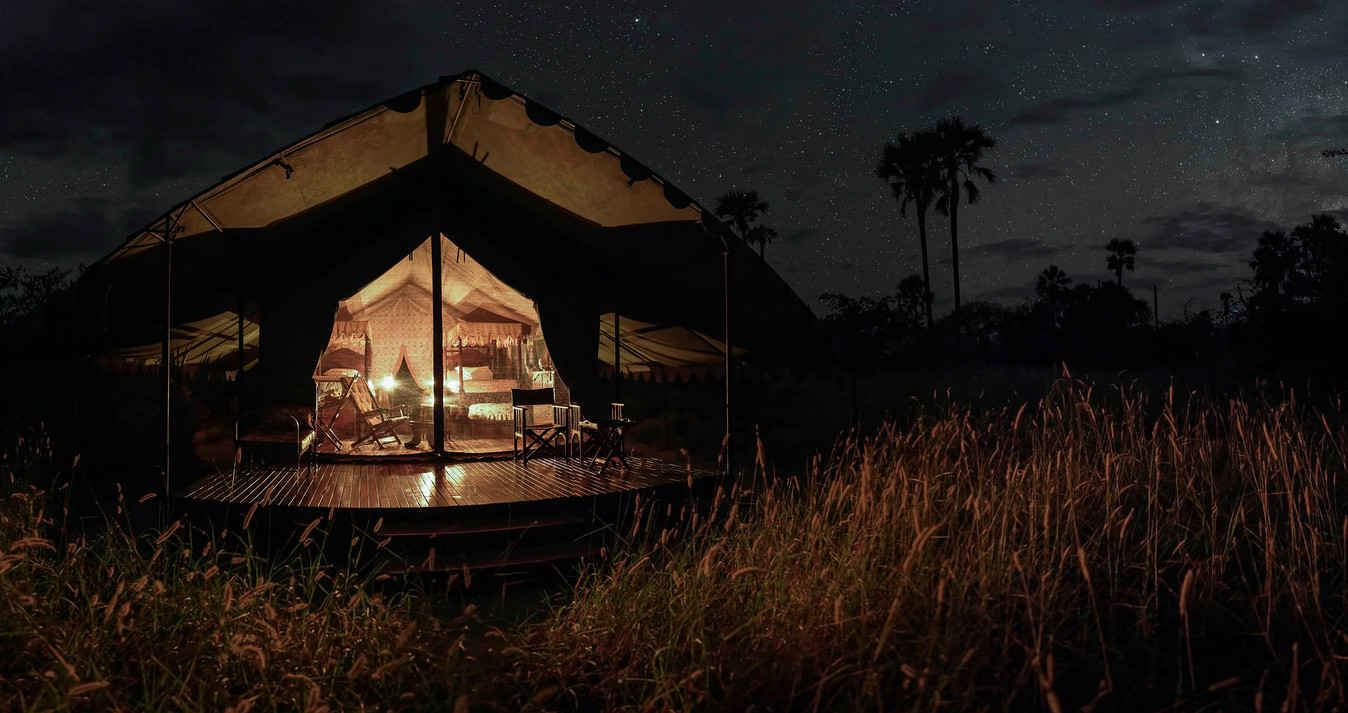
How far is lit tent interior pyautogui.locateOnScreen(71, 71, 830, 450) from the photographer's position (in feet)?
24.4

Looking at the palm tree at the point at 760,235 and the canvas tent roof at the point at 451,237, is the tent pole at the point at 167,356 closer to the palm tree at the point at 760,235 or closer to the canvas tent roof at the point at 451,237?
the canvas tent roof at the point at 451,237

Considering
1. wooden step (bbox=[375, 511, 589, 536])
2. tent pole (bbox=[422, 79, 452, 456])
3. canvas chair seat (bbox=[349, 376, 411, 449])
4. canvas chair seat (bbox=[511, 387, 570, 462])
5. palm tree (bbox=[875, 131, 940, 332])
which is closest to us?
wooden step (bbox=[375, 511, 589, 536])

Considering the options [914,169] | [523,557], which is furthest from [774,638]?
[914,169]

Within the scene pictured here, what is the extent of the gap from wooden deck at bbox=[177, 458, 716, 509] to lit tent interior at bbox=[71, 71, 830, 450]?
0.84m

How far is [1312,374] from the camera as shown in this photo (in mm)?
8867

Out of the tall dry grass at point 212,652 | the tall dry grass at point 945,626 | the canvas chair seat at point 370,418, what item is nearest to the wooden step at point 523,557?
the tall dry grass at point 945,626

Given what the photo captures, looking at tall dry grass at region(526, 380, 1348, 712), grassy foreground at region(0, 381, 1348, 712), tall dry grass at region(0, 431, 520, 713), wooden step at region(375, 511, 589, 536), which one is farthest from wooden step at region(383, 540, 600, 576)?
tall dry grass at region(0, 431, 520, 713)

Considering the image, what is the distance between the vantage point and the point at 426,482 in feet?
24.1

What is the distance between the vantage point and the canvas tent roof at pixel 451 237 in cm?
759

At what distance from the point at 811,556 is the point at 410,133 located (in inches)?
258

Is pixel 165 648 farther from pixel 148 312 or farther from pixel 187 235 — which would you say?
pixel 148 312

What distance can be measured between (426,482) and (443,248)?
11.2ft

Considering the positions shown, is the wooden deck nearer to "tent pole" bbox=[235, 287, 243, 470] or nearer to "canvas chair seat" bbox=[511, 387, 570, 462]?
"canvas chair seat" bbox=[511, 387, 570, 462]

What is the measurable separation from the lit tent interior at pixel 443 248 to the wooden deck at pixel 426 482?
84 centimetres
